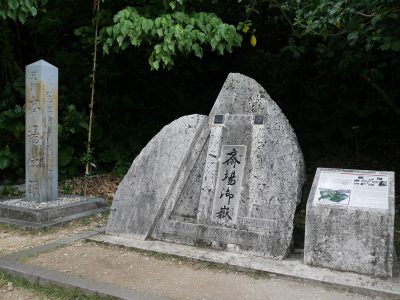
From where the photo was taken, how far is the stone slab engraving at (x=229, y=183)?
15.4ft

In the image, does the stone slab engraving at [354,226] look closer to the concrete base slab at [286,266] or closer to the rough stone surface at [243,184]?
the concrete base slab at [286,266]

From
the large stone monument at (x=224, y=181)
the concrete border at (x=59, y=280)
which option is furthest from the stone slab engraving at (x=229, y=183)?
the concrete border at (x=59, y=280)

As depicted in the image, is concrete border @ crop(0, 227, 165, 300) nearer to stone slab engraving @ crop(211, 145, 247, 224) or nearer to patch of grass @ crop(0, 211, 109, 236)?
patch of grass @ crop(0, 211, 109, 236)

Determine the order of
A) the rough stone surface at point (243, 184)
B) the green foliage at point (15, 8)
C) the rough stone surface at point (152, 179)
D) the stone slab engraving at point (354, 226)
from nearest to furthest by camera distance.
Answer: the stone slab engraving at point (354, 226) → the rough stone surface at point (243, 184) → the rough stone surface at point (152, 179) → the green foliage at point (15, 8)

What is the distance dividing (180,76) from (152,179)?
765 centimetres

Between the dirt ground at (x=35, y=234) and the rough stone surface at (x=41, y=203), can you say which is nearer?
A: the dirt ground at (x=35, y=234)

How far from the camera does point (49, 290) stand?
12.4ft

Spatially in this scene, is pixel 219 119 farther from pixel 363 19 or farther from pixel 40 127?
pixel 40 127

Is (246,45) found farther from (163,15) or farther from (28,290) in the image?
(28,290)

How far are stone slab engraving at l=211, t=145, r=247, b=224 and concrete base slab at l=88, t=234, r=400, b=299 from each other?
1.37ft

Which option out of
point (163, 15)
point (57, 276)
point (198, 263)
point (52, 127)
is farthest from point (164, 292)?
point (163, 15)

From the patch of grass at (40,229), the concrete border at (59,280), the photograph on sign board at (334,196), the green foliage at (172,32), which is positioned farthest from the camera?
the green foliage at (172,32)

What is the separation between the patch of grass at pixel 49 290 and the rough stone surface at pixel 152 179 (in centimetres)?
132

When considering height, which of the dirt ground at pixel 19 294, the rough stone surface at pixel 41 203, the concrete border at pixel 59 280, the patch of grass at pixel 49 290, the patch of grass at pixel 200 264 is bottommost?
the dirt ground at pixel 19 294
